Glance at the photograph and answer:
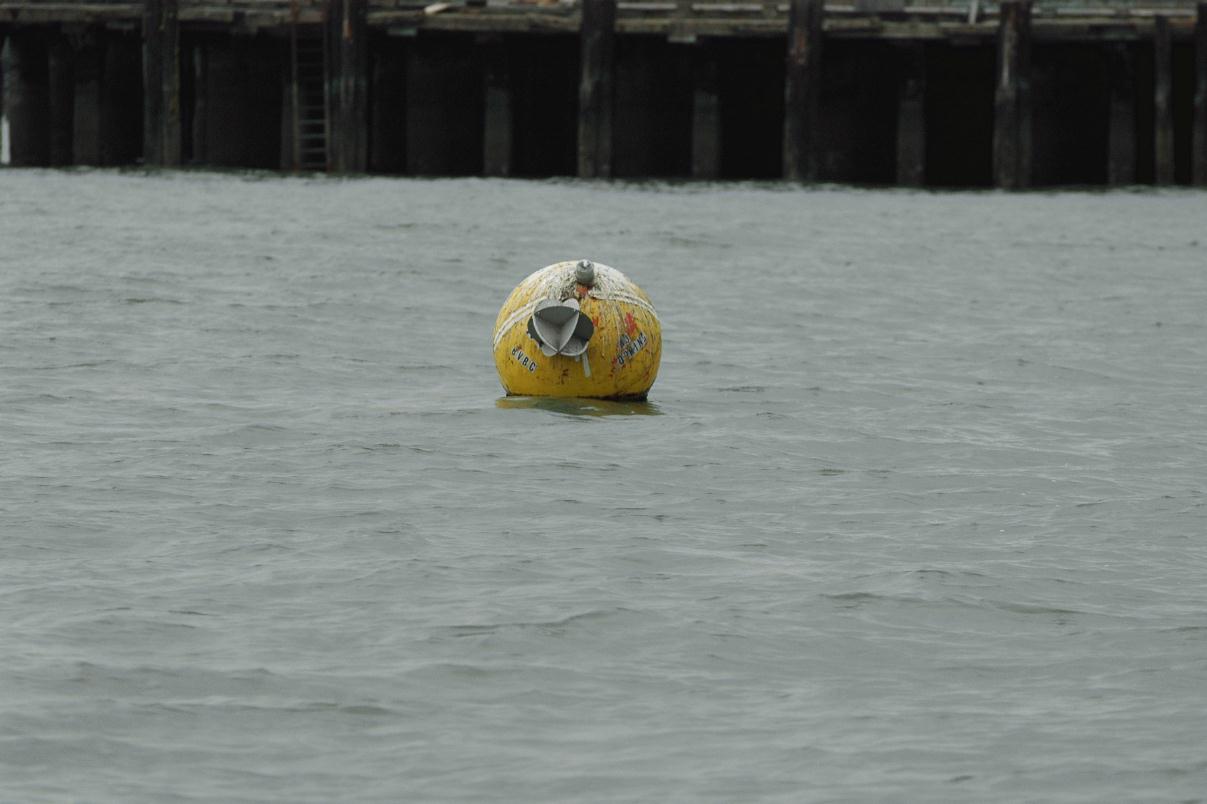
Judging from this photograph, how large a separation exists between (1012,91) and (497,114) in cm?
907

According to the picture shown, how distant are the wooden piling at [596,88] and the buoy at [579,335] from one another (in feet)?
76.6

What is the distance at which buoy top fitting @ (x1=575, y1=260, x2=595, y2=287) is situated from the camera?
1376cm

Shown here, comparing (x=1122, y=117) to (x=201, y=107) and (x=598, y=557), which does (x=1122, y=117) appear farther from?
(x=598, y=557)

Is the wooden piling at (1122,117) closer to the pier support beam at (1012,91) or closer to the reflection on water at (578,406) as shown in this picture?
the pier support beam at (1012,91)

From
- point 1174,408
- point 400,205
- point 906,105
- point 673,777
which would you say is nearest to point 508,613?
point 673,777

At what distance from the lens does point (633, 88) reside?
40062mm

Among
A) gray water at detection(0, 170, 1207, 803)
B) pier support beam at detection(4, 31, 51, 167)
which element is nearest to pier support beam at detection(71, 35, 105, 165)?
pier support beam at detection(4, 31, 51, 167)

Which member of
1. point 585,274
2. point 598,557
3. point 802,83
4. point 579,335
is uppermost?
point 802,83

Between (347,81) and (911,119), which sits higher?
(347,81)

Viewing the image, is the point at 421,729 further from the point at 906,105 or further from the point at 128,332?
the point at 906,105

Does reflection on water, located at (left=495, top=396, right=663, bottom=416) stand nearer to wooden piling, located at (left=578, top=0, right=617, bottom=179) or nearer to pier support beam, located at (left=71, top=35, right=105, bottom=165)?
wooden piling, located at (left=578, top=0, right=617, bottom=179)

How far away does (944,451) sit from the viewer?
13.0 m

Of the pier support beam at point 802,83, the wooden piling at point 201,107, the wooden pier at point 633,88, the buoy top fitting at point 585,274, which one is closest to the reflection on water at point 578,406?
the buoy top fitting at point 585,274

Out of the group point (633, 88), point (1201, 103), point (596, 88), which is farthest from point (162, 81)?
point (1201, 103)
